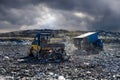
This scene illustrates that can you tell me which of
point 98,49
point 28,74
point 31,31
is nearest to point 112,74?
point 28,74

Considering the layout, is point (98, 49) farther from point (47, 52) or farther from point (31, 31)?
point (31, 31)

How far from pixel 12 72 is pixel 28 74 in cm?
105

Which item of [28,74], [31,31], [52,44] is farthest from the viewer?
[31,31]

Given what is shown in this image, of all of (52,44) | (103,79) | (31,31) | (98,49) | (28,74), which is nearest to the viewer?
(103,79)

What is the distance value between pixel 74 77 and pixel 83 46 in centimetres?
1849

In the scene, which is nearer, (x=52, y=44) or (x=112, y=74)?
(x=112, y=74)

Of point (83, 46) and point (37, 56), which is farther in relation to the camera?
point (83, 46)

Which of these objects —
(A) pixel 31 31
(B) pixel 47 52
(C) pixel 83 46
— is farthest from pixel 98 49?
(A) pixel 31 31

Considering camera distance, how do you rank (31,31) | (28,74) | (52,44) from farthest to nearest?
1. (31,31)
2. (52,44)
3. (28,74)

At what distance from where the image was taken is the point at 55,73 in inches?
577

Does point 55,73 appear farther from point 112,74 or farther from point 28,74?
point 112,74

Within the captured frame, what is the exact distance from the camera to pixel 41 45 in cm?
2097

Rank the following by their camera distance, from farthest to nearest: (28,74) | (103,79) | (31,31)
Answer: (31,31)
(28,74)
(103,79)

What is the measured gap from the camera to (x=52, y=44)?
20672 millimetres
